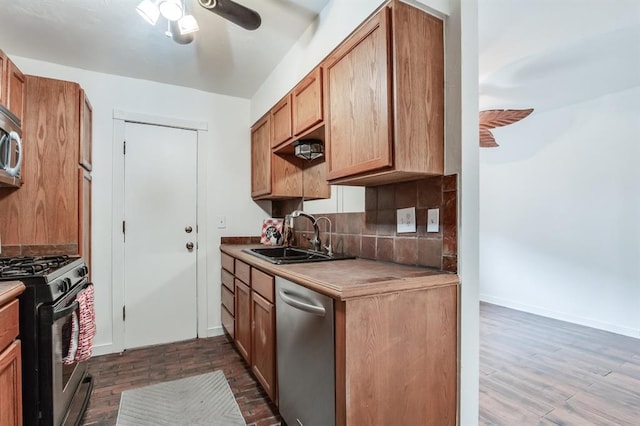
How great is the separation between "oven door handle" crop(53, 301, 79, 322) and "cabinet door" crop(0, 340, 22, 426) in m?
0.14

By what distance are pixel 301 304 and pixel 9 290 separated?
108cm

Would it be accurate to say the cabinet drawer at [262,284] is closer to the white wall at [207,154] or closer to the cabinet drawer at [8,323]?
the cabinet drawer at [8,323]

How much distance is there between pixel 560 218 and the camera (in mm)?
3609

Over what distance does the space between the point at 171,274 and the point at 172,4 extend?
2.20 m

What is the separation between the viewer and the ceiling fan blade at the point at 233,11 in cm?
146

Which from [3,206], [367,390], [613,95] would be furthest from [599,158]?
[3,206]

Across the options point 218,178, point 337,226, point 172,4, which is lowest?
point 337,226

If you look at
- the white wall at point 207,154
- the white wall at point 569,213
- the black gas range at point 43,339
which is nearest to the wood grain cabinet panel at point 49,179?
the white wall at point 207,154

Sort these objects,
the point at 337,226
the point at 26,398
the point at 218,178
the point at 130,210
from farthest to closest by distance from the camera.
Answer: the point at 218,178
the point at 130,210
the point at 337,226
the point at 26,398

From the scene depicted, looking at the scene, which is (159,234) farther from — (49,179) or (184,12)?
(184,12)

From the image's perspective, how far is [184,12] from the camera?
1579 mm

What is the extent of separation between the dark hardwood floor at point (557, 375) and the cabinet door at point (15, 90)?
332 centimetres

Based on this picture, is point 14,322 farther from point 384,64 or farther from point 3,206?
point 384,64

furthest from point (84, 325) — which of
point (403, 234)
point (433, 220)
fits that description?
point (433, 220)
